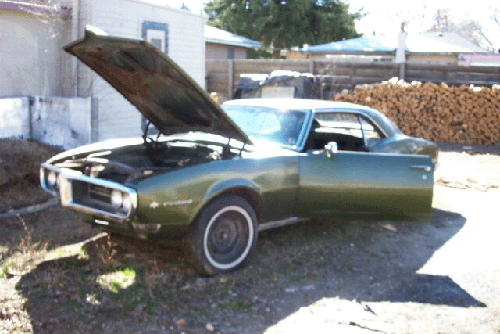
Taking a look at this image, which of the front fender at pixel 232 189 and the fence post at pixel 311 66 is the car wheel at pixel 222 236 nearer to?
the front fender at pixel 232 189

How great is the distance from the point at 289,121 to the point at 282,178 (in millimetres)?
869

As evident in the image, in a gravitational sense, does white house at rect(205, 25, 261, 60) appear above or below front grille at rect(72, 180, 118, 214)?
above

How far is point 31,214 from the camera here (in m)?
6.80

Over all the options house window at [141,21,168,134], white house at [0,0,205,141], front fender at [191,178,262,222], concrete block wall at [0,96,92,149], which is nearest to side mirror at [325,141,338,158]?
front fender at [191,178,262,222]

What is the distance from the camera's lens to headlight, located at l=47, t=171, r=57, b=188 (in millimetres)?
5277

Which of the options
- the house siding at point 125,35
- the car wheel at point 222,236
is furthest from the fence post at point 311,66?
the car wheel at point 222,236

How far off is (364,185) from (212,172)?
1707 mm

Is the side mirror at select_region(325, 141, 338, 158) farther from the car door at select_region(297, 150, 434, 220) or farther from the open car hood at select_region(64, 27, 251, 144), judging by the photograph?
the open car hood at select_region(64, 27, 251, 144)

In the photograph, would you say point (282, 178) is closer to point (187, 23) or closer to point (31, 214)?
point (31, 214)

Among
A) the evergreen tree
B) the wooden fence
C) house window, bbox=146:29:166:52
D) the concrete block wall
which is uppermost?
the evergreen tree

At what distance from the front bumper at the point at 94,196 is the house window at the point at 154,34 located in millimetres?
6888

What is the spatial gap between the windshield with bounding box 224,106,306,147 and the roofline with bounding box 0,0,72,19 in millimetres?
5048

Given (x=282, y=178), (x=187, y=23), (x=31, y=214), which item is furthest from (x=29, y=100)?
(x=282, y=178)

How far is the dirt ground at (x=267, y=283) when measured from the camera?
14.0 feet
